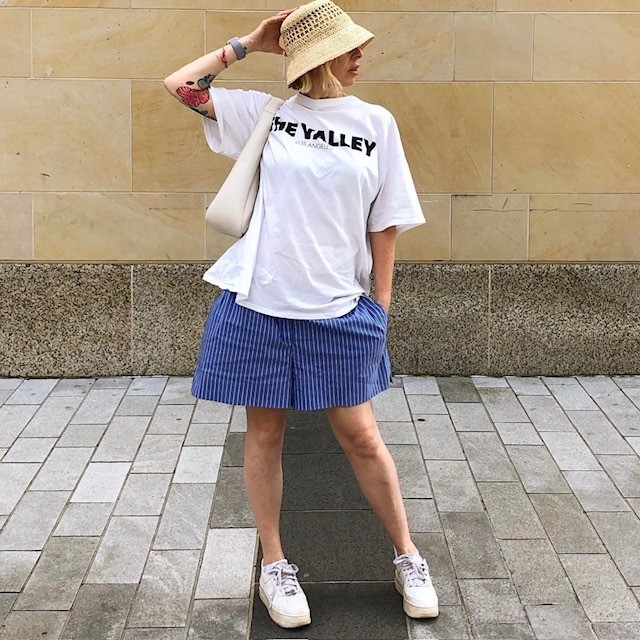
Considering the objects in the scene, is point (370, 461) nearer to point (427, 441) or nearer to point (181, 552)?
point (181, 552)

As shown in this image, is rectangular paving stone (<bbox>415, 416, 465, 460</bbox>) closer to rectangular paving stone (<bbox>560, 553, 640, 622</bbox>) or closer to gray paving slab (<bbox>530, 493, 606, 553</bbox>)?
gray paving slab (<bbox>530, 493, 606, 553</bbox>)

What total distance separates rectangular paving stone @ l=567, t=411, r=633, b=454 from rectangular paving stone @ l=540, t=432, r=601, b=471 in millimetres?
59

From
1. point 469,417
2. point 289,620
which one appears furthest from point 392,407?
point 289,620

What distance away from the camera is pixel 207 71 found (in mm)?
3135

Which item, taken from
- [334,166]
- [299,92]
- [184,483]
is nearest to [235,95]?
[299,92]

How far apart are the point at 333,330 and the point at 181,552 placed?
4.01ft

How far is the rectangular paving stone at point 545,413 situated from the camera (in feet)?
16.7

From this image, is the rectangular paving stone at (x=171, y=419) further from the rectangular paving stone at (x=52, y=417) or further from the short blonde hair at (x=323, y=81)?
the short blonde hair at (x=323, y=81)

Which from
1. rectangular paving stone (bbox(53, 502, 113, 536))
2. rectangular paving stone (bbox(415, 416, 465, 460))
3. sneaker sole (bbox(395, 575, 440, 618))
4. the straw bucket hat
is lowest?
rectangular paving stone (bbox(53, 502, 113, 536))

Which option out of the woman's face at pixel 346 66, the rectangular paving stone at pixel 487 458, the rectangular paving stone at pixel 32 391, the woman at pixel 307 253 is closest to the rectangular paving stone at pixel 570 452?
the rectangular paving stone at pixel 487 458

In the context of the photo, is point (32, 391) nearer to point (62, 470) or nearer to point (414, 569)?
point (62, 470)

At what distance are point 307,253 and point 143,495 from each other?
5.73ft

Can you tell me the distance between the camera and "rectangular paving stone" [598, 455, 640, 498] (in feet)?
14.0

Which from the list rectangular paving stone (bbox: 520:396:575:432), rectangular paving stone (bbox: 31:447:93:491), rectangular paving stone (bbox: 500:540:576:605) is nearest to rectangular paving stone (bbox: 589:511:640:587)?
rectangular paving stone (bbox: 500:540:576:605)
